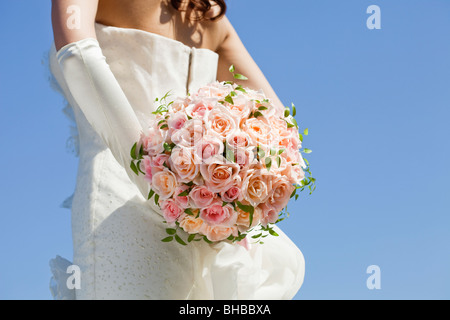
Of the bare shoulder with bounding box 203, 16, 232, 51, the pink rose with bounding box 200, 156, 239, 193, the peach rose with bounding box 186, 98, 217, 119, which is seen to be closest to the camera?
the pink rose with bounding box 200, 156, 239, 193

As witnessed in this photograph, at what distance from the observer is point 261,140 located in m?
2.37

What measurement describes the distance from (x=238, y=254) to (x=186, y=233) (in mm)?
270

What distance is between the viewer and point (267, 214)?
2.44 metres

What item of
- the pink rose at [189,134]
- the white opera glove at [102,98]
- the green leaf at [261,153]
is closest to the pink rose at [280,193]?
the green leaf at [261,153]

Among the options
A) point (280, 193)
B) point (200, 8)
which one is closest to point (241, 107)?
point (280, 193)

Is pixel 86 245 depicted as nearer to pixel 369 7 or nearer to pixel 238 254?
pixel 238 254

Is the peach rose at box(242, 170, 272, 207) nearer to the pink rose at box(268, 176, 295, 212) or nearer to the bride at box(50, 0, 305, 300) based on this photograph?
the pink rose at box(268, 176, 295, 212)

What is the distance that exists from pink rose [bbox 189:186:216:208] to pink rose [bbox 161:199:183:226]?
0.31 feet

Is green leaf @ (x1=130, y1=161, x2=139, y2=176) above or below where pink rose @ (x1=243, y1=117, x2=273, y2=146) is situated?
A: below

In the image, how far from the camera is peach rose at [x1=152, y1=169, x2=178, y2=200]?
2.34 m

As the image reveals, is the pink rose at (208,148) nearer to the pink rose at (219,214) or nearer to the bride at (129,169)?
the pink rose at (219,214)

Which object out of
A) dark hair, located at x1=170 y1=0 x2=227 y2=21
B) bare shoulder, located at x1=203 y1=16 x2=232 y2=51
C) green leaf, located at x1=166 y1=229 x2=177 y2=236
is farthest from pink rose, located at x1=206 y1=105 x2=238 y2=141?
bare shoulder, located at x1=203 y1=16 x2=232 y2=51

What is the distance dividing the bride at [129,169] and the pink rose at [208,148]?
1.09 feet
